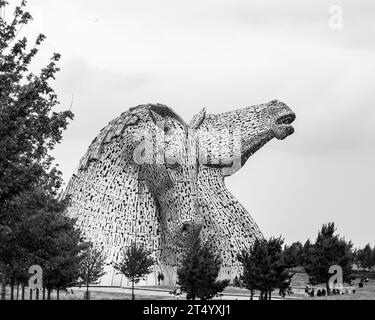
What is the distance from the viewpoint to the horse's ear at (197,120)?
66069 mm

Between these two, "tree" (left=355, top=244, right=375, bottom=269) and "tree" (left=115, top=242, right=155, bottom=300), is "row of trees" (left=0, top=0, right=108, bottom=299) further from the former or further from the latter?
"tree" (left=355, top=244, right=375, bottom=269)

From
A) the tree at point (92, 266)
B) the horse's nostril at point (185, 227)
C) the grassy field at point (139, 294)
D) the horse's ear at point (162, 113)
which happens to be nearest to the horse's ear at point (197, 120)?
the horse's ear at point (162, 113)

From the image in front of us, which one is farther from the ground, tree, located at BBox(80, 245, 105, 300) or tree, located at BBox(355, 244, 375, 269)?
tree, located at BBox(355, 244, 375, 269)

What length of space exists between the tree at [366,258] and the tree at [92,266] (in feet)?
195

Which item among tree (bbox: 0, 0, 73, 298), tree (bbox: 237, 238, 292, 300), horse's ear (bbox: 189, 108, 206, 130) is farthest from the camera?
horse's ear (bbox: 189, 108, 206, 130)

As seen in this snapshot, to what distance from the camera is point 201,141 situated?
2603 inches

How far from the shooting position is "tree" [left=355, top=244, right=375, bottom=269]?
11319cm

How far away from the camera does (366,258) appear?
375 ft

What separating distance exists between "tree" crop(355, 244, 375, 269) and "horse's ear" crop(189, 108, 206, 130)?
52965mm

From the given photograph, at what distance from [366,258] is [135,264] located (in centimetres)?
6280

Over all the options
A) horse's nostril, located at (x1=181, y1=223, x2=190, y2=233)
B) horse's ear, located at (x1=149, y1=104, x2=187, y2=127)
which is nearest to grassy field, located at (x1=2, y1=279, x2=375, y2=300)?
horse's nostril, located at (x1=181, y1=223, x2=190, y2=233)

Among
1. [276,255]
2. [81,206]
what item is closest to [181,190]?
[81,206]

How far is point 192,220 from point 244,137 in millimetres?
9241

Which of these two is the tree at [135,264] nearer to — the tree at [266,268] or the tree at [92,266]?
the tree at [92,266]
